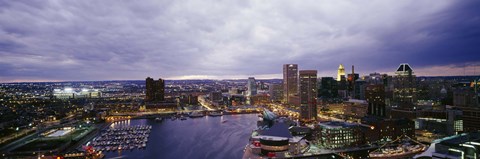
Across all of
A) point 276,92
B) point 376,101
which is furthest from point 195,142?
point 276,92

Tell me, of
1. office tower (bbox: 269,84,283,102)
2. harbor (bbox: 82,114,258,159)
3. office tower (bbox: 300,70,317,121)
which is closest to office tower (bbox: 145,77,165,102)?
office tower (bbox: 269,84,283,102)

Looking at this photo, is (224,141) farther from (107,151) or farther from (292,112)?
(292,112)

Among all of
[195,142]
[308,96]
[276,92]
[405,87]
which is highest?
[405,87]

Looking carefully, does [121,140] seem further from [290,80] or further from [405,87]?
[290,80]

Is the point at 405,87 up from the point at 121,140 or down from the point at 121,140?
up

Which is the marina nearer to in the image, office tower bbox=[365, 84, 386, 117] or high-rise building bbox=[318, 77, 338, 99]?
office tower bbox=[365, 84, 386, 117]

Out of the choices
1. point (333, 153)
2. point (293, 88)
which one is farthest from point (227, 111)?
point (333, 153)

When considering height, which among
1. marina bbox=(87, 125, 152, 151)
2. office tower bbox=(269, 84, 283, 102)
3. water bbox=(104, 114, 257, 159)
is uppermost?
office tower bbox=(269, 84, 283, 102)
